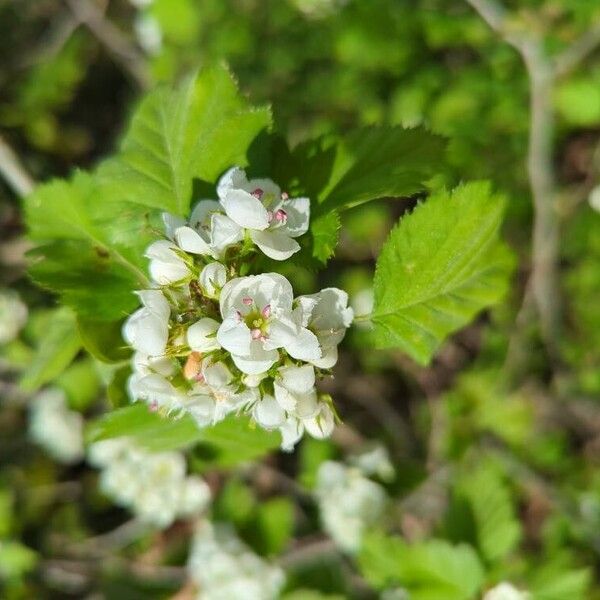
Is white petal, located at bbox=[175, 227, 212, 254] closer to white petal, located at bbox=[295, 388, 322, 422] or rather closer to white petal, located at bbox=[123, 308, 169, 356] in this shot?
white petal, located at bbox=[123, 308, 169, 356]

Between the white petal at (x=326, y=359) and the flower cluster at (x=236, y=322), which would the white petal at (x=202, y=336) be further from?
the white petal at (x=326, y=359)

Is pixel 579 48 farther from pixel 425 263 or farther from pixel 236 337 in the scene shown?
pixel 236 337

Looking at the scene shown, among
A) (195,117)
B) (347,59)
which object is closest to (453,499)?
(195,117)

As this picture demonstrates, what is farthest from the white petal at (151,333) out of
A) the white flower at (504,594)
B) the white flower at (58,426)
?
the white flower at (58,426)

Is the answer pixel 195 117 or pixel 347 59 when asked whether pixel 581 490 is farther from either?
pixel 195 117

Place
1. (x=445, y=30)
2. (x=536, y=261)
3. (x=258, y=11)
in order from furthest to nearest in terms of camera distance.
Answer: (x=258, y=11) → (x=445, y=30) → (x=536, y=261)

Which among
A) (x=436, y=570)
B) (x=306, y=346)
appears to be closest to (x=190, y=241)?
(x=306, y=346)
